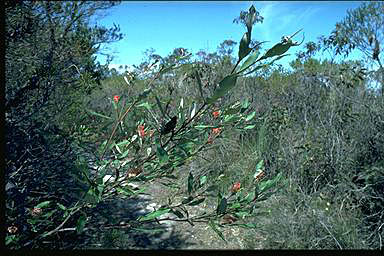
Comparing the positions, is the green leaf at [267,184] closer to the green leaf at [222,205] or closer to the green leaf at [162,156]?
the green leaf at [222,205]

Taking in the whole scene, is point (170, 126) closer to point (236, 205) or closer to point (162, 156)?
point (162, 156)

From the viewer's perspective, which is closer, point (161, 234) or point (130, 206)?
point (161, 234)

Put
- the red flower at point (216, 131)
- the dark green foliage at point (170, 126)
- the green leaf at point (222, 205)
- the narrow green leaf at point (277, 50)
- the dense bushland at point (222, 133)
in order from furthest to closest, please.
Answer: the dense bushland at point (222, 133) < the red flower at point (216, 131) < the green leaf at point (222, 205) < the dark green foliage at point (170, 126) < the narrow green leaf at point (277, 50)

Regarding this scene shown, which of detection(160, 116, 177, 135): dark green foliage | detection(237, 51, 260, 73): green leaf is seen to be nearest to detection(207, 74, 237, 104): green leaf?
detection(237, 51, 260, 73): green leaf

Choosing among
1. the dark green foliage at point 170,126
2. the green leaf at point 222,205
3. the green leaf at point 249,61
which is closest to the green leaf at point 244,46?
the green leaf at point 249,61

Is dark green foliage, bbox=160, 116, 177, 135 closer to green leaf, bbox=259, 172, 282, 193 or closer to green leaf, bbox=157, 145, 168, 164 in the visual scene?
green leaf, bbox=157, 145, 168, 164

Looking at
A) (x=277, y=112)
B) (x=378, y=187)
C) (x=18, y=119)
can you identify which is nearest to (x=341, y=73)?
(x=277, y=112)

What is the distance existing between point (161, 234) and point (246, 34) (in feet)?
9.82

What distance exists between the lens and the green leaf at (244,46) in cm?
55

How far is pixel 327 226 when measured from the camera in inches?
106

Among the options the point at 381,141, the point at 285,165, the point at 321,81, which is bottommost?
the point at 285,165

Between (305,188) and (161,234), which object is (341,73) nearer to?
(305,188)

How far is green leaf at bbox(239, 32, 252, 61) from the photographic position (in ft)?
1.82

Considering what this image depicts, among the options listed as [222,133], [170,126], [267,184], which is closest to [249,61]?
[170,126]
